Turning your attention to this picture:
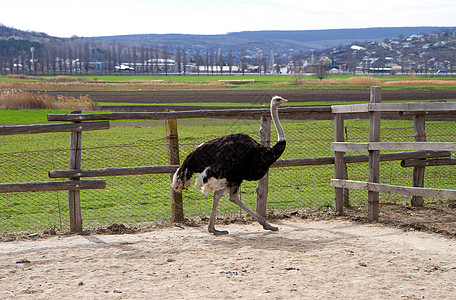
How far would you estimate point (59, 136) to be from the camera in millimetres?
22906

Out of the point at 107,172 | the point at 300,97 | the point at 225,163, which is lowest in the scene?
the point at 300,97

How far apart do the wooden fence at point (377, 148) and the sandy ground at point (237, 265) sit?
536mm

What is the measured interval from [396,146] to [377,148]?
0.33 m

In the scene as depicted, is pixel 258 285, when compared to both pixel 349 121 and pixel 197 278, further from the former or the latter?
pixel 349 121

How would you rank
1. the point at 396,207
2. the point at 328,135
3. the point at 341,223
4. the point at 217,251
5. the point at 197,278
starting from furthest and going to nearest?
the point at 328,135 → the point at 396,207 → the point at 341,223 → the point at 217,251 → the point at 197,278

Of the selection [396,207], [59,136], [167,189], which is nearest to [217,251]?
[396,207]

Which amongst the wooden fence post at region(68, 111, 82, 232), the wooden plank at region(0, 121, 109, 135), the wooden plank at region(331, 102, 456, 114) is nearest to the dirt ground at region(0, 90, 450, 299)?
the wooden fence post at region(68, 111, 82, 232)

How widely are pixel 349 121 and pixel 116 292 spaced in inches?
879

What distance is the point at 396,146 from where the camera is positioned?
7.91 m

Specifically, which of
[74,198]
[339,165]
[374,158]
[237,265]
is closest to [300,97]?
[339,165]

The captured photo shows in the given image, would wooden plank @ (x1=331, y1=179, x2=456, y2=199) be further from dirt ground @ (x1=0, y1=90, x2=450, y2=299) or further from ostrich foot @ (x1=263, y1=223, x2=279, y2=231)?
ostrich foot @ (x1=263, y1=223, x2=279, y2=231)

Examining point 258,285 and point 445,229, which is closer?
point 258,285

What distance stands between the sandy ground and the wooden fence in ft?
1.76

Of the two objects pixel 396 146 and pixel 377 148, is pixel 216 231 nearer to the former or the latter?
pixel 377 148
